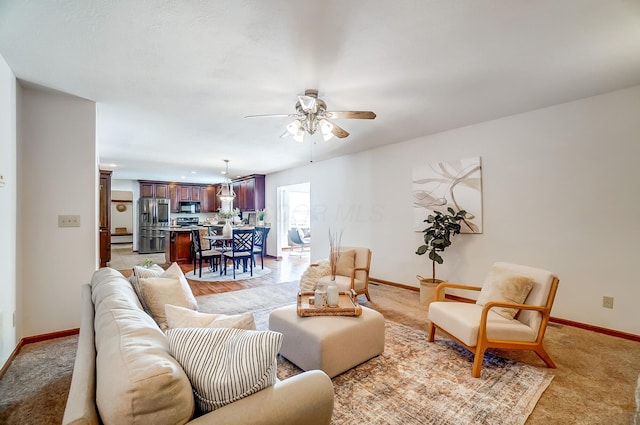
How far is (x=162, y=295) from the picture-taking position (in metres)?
1.90

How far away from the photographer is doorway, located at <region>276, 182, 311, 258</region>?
8.00m

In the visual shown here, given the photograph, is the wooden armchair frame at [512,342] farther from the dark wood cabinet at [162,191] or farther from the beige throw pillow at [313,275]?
the dark wood cabinet at [162,191]

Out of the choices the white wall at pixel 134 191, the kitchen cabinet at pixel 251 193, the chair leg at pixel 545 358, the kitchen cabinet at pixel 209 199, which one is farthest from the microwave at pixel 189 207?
the chair leg at pixel 545 358

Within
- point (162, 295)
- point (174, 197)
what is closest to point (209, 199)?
point (174, 197)

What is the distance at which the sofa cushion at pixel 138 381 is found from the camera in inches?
28.8

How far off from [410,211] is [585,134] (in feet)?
7.51

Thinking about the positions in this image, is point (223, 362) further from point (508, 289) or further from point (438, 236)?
point (438, 236)

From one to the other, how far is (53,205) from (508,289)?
14.4 feet

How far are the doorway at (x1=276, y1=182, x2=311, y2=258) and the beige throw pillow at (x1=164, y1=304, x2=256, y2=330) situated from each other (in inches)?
228

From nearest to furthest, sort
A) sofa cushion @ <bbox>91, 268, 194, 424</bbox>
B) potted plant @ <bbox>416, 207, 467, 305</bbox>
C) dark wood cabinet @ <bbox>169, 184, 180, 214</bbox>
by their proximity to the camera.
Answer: sofa cushion @ <bbox>91, 268, 194, 424</bbox>
potted plant @ <bbox>416, 207, 467, 305</bbox>
dark wood cabinet @ <bbox>169, 184, 180, 214</bbox>

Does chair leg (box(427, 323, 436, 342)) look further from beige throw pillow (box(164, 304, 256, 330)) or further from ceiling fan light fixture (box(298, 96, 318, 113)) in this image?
ceiling fan light fixture (box(298, 96, 318, 113))

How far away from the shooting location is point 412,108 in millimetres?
3291

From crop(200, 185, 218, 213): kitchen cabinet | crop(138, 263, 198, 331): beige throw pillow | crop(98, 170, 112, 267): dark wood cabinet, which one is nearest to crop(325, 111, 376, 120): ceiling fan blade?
crop(138, 263, 198, 331): beige throw pillow

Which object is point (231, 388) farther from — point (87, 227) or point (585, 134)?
point (585, 134)
